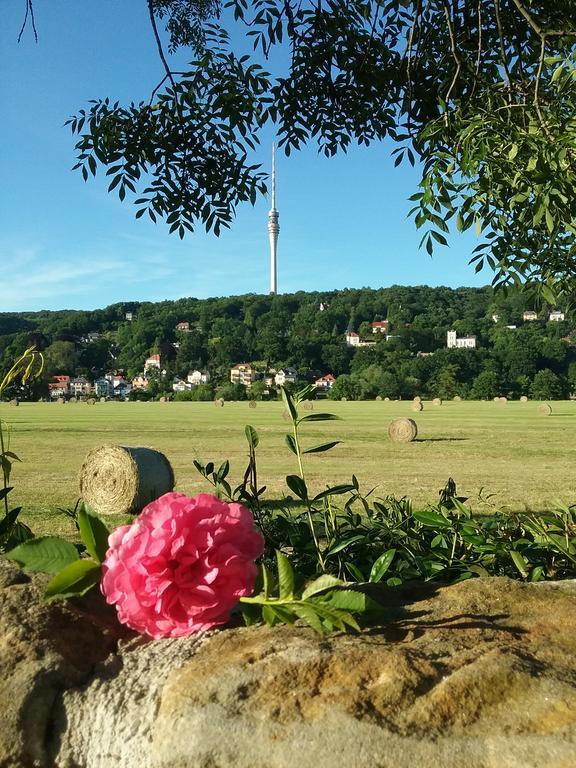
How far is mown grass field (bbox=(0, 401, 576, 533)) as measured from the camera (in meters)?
12.4

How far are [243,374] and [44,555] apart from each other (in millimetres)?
92784

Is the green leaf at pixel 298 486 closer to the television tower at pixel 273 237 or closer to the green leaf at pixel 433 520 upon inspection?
the green leaf at pixel 433 520

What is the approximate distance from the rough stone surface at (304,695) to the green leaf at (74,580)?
42 millimetres

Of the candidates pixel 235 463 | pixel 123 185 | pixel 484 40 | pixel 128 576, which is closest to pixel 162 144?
pixel 123 185

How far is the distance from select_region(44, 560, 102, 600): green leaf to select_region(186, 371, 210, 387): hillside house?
100 metres

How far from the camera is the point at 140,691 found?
1.12 metres

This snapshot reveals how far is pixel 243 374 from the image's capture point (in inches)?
3701

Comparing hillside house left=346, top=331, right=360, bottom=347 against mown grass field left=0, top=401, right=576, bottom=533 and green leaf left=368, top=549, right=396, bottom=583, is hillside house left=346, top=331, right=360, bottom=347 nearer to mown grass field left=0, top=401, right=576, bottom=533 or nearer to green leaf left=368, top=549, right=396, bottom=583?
mown grass field left=0, top=401, right=576, bottom=533

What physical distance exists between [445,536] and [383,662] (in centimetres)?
103

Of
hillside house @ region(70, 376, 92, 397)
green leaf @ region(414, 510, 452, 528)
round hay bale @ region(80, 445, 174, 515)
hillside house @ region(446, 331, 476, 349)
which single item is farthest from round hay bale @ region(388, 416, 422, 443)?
hillside house @ region(70, 376, 92, 397)

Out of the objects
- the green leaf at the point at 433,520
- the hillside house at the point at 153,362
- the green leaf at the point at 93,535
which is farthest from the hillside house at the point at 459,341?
the green leaf at the point at 93,535

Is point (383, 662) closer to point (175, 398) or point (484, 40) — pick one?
point (484, 40)

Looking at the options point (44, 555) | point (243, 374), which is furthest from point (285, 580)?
point (243, 374)

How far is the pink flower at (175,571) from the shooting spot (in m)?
1.24
